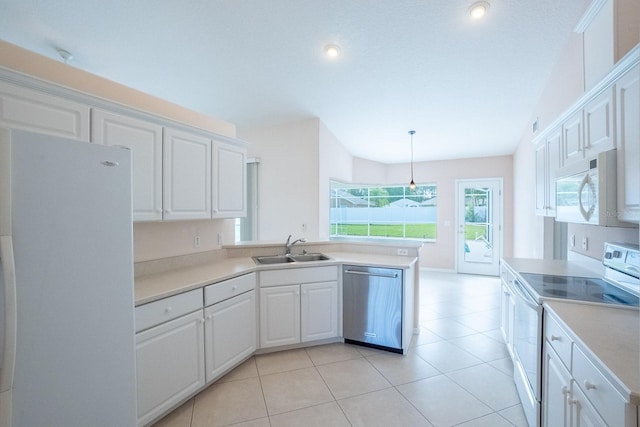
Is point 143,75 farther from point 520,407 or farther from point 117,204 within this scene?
point 520,407

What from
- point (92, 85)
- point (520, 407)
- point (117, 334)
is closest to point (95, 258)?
point (117, 334)

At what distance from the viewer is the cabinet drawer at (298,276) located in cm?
268

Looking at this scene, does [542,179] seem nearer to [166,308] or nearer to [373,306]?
[373,306]

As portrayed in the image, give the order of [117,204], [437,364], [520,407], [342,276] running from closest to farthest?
[117,204] < [520,407] < [437,364] < [342,276]

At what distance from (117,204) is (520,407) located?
9.69ft

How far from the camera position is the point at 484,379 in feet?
7.68

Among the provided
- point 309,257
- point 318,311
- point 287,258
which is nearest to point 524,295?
point 318,311

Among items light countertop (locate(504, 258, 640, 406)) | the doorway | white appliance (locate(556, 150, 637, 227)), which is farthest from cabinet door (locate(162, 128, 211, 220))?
the doorway

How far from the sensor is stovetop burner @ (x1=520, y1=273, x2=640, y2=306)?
1.60 m

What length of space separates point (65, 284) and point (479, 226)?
22.1 feet

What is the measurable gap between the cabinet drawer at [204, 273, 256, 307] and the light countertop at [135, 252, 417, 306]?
0.14ft

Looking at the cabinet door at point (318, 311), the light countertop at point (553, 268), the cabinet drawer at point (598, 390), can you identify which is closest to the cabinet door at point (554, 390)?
the cabinet drawer at point (598, 390)

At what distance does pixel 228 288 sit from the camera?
7.61 feet

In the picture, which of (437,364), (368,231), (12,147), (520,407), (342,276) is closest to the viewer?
(12,147)
